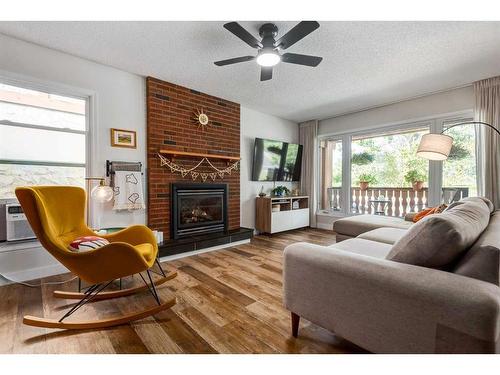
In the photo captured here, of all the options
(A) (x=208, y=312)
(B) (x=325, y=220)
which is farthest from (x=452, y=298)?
(B) (x=325, y=220)

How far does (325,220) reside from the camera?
479 centimetres

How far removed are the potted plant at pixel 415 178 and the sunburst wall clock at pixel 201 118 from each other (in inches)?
133

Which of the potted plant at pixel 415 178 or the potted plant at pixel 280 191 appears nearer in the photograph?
the potted plant at pixel 415 178

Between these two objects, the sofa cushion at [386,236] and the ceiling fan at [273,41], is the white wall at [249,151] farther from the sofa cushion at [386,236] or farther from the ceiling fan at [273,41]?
the sofa cushion at [386,236]

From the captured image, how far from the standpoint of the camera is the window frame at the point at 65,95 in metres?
2.20

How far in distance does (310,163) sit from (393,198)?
1.63m

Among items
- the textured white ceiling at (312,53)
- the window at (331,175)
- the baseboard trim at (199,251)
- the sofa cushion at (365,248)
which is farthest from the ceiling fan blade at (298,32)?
the window at (331,175)

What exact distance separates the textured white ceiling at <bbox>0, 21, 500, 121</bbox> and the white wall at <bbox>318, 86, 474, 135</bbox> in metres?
0.22

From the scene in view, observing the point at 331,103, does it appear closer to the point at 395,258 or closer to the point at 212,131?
the point at 212,131

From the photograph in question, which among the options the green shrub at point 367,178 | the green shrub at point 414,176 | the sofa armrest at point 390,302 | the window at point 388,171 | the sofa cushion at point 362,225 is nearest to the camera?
the sofa armrest at point 390,302

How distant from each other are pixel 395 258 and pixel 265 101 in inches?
127

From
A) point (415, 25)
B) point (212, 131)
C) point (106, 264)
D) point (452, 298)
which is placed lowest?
point (106, 264)

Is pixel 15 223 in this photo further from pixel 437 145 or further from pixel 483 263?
pixel 437 145

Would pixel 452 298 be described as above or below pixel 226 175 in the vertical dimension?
below
